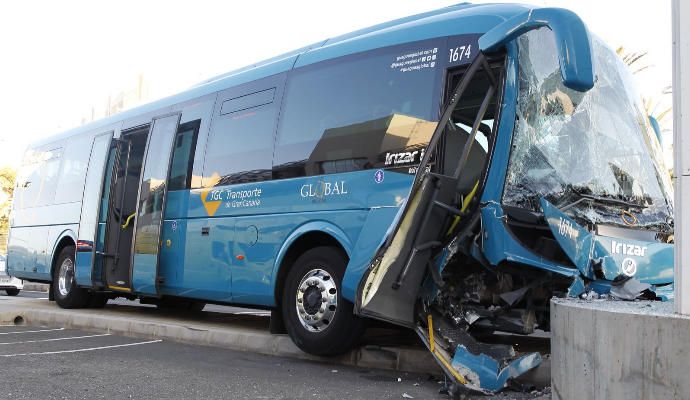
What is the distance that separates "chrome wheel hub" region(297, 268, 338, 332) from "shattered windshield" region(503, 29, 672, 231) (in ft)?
6.57

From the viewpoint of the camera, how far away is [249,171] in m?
7.61

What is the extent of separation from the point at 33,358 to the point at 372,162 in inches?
147

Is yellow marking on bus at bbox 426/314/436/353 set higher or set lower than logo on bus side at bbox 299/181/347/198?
lower

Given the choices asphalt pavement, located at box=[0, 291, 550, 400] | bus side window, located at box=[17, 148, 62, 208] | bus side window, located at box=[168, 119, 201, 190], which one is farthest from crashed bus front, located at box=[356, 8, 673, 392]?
bus side window, located at box=[17, 148, 62, 208]

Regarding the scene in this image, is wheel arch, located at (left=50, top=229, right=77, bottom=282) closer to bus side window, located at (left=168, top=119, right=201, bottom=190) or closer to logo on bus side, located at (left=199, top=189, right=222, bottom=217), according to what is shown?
bus side window, located at (left=168, top=119, right=201, bottom=190)

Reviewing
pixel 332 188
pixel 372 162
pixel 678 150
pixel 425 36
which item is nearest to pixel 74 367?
pixel 332 188

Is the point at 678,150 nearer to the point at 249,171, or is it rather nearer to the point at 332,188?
the point at 332,188

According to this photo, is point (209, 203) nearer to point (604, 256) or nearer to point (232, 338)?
point (232, 338)

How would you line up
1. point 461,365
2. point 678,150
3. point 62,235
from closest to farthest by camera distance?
point 678,150, point 461,365, point 62,235

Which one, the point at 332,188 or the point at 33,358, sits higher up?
the point at 332,188

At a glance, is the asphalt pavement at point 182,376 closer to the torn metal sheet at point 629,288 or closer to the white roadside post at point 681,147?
the torn metal sheet at point 629,288

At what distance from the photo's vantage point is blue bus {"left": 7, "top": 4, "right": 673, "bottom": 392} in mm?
5121

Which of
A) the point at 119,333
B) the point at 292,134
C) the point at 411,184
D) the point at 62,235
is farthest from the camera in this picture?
the point at 62,235

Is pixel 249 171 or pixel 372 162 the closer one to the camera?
pixel 372 162
